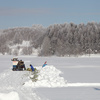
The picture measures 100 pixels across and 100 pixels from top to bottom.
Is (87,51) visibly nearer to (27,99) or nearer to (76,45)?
(76,45)

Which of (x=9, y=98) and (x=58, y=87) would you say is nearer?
(x=9, y=98)

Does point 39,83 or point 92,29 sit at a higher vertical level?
point 92,29

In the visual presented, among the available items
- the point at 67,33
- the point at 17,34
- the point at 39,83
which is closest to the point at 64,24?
the point at 67,33

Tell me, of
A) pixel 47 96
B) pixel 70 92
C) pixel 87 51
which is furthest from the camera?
pixel 87 51

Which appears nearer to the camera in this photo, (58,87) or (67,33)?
(58,87)

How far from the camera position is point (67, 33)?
79.4 meters

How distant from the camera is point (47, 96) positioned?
7543 millimetres

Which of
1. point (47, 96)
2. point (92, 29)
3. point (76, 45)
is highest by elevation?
point (92, 29)

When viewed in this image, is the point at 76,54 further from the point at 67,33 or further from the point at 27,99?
the point at 27,99

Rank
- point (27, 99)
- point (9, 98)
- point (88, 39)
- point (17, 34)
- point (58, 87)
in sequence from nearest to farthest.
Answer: point (9, 98) < point (27, 99) < point (58, 87) < point (88, 39) < point (17, 34)

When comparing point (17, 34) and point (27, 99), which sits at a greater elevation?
point (17, 34)

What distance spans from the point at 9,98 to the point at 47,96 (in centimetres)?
193

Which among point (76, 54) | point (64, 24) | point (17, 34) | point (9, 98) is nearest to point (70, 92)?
point (9, 98)

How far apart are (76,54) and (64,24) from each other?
24.2m
